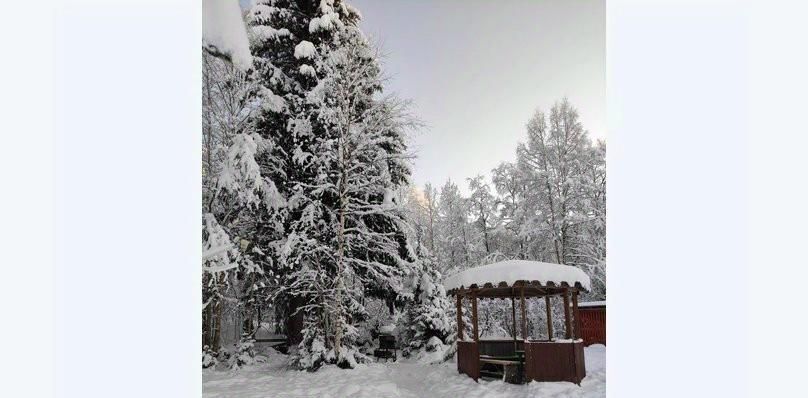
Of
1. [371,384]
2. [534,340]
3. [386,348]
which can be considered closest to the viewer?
[371,384]

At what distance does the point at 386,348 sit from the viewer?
6.86 m

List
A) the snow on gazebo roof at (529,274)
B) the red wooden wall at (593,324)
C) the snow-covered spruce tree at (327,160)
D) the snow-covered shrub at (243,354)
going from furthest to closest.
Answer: the red wooden wall at (593,324) → the snow-covered spruce tree at (327,160) → the snow-covered shrub at (243,354) → the snow on gazebo roof at (529,274)

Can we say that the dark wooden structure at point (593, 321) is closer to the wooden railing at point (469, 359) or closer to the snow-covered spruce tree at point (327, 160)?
the wooden railing at point (469, 359)

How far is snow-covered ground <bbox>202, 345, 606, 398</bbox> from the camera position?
14.3 feet

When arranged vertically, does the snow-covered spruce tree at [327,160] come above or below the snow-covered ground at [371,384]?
above

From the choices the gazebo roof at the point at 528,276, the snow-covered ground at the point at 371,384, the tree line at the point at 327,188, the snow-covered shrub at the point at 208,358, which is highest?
the tree line at the point at 327,188

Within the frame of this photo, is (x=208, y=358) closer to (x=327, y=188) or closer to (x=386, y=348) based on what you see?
(x=327, y=188)

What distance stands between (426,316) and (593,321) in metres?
2.45

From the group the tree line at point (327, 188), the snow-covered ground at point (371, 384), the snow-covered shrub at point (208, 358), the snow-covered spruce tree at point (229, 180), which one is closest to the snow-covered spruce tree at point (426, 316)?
the tree line at point (327, 188)

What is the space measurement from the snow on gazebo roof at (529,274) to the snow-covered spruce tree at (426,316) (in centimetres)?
203

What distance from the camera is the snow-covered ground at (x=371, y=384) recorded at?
4.35 metres

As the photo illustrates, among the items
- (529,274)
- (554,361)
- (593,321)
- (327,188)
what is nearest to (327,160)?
(327,188)

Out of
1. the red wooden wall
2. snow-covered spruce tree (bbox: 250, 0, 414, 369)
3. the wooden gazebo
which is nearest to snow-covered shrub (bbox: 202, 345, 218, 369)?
snow-covered spruce tree (bbox: 250, 0, 414, 369)
